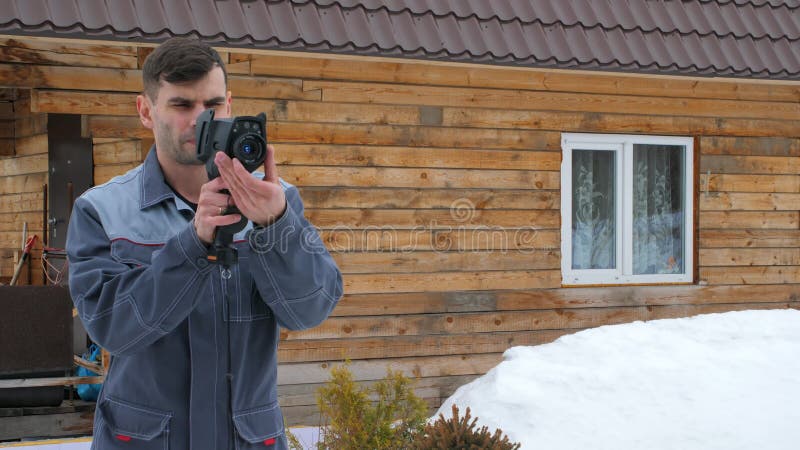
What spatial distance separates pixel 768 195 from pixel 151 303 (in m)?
7.27

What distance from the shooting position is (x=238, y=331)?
1.98 m

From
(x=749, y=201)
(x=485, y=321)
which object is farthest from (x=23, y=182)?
(x=749, y=201)

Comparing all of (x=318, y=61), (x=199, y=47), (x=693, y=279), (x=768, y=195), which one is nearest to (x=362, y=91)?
(x=318, y=61)

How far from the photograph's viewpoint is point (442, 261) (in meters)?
6.93

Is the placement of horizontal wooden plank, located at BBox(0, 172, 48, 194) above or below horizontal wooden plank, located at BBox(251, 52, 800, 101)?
below

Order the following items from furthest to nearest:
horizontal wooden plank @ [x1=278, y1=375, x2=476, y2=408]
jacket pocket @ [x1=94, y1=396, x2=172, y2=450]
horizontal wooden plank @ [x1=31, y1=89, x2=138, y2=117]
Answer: horizontal wooden plank @ [x1=278, y1=375, x2=476, y2=408], horizontal wooden plank @ [x1=31, y1=89, x2=138, y2=117], jacket pocket @ [x1=94, y1=396, x2=172, y2=450]

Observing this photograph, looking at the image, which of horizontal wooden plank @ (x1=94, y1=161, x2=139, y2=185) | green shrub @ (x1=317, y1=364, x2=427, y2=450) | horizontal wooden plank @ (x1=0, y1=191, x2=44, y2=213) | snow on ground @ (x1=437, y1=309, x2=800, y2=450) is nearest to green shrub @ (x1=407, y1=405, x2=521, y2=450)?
green shrub @ (x1=317, y1=364, x2=427, y2=450)

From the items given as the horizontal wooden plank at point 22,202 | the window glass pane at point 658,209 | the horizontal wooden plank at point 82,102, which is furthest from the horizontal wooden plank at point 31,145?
the window glass pane at point 658,209

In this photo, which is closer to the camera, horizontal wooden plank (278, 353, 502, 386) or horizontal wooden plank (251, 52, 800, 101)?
horizontal wooden plank (251, 52, 800, 101)

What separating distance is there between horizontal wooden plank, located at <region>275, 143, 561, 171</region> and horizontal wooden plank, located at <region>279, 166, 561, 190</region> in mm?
40

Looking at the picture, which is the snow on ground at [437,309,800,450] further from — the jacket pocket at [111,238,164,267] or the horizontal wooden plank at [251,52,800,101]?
the jacket pocket at [111,238,164,267]

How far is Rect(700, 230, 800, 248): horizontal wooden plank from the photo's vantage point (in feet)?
25.5

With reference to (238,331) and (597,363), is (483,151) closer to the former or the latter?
(597,363)

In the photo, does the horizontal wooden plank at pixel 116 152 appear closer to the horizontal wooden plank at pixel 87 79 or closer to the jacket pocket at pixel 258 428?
the horizontal wooden plank at pixel 87 79
